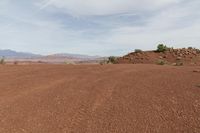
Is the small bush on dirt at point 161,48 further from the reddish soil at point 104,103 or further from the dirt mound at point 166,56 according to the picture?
the reddish soil at point 104,103

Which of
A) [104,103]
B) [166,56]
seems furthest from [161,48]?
[104,103]

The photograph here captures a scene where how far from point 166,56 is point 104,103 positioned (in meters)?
22.9

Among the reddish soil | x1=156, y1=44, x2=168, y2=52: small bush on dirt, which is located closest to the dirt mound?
x1=156, y1=44, x2=168, y2=52: small bush on dirt

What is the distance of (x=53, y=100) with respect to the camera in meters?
11.0

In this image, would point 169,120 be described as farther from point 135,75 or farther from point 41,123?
point 135,75

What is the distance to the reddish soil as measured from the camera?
341 inches

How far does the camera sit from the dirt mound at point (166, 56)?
31.0 meters

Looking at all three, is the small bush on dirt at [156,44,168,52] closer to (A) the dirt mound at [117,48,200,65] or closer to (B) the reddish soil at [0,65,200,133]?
(A) the dirt mound at [117,48,200,65]

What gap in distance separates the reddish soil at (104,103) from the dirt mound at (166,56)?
16327 mm

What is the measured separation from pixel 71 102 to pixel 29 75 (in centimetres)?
611

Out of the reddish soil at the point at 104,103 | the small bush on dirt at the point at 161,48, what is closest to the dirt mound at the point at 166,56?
the small bush on dirt at the point at 161,48

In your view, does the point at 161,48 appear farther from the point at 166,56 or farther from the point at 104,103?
the point at 104,103

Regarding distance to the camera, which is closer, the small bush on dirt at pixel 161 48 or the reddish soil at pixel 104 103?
the reddish soil at pixel 104 103

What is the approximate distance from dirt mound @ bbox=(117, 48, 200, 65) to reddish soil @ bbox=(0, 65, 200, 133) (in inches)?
643
